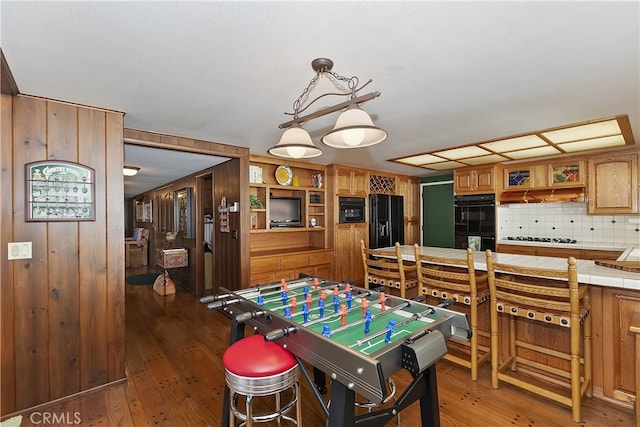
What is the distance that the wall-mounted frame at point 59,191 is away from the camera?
2.14 m

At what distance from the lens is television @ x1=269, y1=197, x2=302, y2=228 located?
4.57 metres

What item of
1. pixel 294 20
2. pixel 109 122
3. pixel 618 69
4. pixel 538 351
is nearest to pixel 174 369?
pixel 109 122

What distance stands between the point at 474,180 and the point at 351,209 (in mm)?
2169

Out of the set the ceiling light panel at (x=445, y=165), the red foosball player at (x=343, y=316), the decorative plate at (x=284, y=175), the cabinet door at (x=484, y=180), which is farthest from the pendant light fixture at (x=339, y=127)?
the cabinet door at (x=484, y=180)

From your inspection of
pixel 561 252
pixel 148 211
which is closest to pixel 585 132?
pixel 561 252

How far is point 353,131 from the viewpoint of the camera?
1660 millimetres

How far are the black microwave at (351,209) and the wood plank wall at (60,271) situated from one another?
3.23 meters

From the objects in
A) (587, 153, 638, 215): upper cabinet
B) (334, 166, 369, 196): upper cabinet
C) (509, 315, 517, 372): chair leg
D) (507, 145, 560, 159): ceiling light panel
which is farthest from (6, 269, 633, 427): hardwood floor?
(587, 153, 638, 215): upper cabinet

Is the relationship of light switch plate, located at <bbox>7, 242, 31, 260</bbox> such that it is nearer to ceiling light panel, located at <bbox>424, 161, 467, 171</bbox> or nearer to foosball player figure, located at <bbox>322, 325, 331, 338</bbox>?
foosball player figure, located at <bbox>322, 325, 331, 338</bbox>

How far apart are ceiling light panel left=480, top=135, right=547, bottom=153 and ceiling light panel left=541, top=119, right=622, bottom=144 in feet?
0.41

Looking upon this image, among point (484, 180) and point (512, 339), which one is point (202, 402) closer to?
point (512, 339)

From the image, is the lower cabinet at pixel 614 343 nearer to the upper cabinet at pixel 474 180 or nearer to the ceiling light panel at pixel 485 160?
the ceiling light panel at pixel 485 160

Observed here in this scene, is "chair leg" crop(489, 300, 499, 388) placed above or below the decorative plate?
below

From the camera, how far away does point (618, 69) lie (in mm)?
1817
